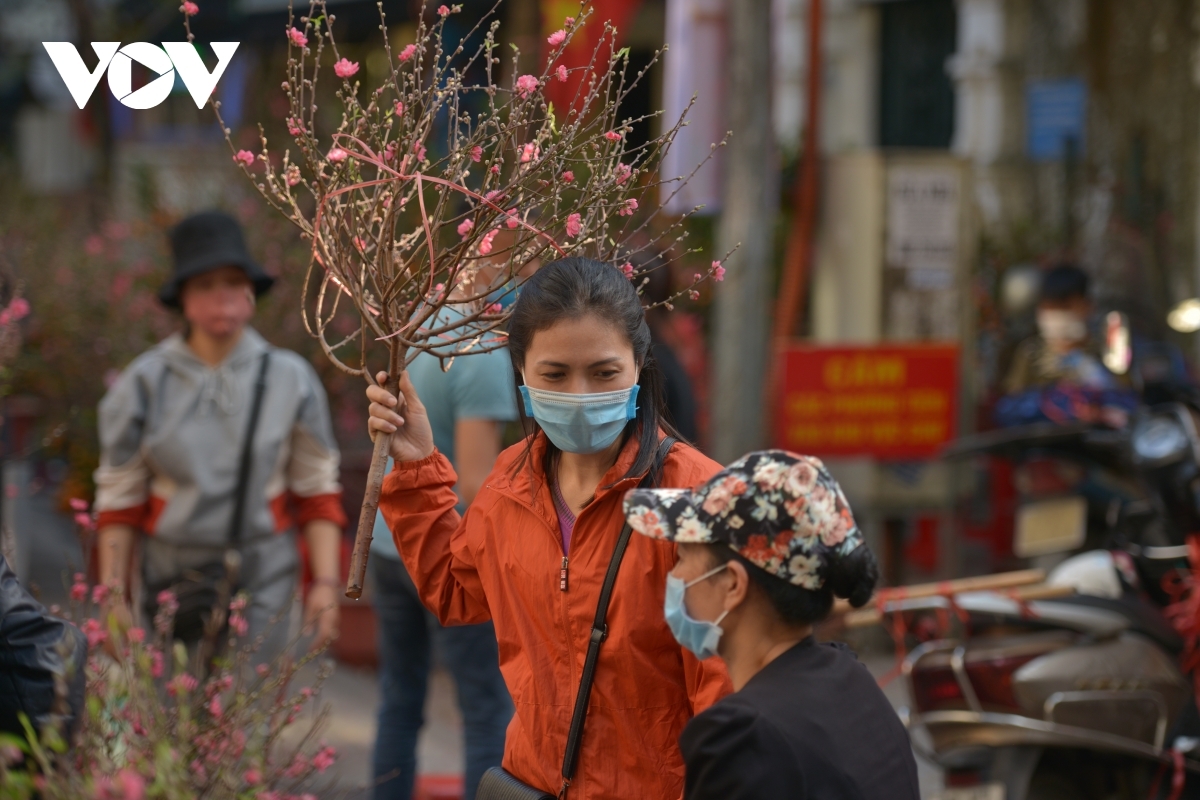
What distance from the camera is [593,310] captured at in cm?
227

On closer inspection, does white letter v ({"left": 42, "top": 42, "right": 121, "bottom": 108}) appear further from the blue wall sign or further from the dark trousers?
the blue wall sign

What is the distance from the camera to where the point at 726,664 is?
2098mm

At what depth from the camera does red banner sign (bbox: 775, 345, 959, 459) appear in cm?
644

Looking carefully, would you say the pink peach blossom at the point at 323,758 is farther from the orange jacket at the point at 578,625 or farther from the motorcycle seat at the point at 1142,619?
the motorcycle seat at the point at 1142,619

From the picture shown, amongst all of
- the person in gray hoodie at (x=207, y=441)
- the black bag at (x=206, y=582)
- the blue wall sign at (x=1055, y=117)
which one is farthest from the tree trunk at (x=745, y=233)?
the blue wall sign at (x=1055, y=117)

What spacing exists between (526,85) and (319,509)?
2.23m

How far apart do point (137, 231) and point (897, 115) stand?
6.98 m

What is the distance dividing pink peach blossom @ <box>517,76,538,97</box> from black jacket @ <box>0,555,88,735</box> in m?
1.12

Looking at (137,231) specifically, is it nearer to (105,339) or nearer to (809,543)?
(105,339)

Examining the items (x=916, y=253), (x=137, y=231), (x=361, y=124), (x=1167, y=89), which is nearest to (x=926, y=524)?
(x=916, y=253)

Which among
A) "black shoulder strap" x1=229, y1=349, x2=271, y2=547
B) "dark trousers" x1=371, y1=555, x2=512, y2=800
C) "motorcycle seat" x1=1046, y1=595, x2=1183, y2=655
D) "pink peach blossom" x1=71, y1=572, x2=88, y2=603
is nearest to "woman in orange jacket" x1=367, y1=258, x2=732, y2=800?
"pink peach blossom" x1=71, y1=572, x2=88, y2=603

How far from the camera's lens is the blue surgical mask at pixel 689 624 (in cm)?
202

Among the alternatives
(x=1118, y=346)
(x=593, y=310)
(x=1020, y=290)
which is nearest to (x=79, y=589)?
(x=593, y=310)

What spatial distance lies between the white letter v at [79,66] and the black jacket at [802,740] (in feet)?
5.41
